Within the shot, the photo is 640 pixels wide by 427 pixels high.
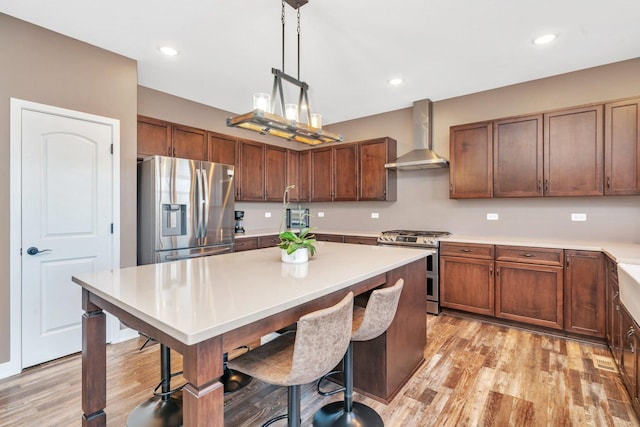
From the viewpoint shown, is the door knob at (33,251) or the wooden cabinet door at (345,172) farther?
the wooden cabinet door at (345,172)

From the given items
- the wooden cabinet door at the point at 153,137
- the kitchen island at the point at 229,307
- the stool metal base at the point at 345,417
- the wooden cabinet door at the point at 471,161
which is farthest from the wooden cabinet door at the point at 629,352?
the wooden cabinet door at the point at 153,137

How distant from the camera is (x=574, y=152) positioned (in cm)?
318

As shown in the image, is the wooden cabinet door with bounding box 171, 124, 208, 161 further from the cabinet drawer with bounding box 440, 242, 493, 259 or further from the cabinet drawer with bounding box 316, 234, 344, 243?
the cabinet drawer with bounding box 440, 242, 493, 259

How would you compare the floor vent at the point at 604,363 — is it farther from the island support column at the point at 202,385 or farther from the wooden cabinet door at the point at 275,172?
the wooden cabinet door at the point at 275,172

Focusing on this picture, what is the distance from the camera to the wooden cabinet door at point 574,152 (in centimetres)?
307

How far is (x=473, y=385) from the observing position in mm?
2246

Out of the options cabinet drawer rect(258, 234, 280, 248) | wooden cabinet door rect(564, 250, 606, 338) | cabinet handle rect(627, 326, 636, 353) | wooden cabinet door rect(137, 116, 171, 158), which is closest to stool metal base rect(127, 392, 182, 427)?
cabinet drawer rect(258, 234, 280, 248)

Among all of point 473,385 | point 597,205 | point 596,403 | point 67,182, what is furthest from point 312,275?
point 597,205

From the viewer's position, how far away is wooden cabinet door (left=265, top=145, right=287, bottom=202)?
4.94 metres

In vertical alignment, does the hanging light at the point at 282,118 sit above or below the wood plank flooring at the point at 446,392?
above

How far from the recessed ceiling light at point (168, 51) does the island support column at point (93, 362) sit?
2304mm

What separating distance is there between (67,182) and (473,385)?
366 cm

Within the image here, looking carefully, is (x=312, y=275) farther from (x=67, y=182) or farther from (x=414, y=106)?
(x=414, y=106)

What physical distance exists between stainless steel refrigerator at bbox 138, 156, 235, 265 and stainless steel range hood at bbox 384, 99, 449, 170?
7.66 feet
